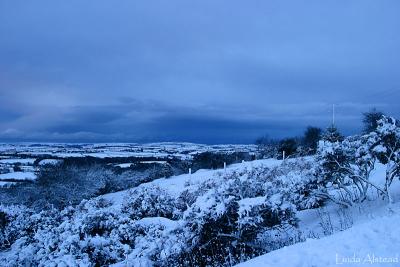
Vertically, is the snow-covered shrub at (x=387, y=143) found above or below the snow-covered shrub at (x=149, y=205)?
above

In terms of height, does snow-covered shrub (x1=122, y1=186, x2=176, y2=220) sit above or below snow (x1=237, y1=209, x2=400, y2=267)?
below

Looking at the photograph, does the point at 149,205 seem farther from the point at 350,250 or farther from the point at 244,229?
the point at 350,250

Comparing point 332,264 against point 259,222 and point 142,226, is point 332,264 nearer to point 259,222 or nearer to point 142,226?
point 259,222

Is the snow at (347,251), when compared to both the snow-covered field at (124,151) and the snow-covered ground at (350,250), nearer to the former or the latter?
the snow-covered ground at (350,250)

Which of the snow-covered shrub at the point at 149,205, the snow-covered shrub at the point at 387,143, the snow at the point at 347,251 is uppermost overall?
the snow-covered shrub at the point at 387,143

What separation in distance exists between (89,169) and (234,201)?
25683 mm

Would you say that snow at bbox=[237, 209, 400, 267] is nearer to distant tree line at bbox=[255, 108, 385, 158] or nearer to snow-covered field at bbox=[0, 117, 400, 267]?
snow-covered field at bbox=[0, 117, 400, 267]

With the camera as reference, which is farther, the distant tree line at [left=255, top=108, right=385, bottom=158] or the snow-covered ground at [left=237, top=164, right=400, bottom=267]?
the distant tree line at [left=255, top=108, right=385, bottom=158]

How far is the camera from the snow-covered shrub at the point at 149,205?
13961 millimetres

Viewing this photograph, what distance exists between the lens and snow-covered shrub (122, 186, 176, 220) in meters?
14.0

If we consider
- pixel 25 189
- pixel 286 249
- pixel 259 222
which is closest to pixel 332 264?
pixel 286 249

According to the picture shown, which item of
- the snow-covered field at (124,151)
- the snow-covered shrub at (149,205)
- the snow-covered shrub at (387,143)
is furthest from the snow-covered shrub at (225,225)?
the snow-covered field at (124,151)

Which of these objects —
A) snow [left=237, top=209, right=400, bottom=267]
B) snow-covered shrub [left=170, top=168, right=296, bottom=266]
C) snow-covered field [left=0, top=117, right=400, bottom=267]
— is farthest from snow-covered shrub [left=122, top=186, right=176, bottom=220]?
snow [left=237, top=209, right=400, bottom=267]

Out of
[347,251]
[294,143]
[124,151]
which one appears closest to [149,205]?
[347,251]
